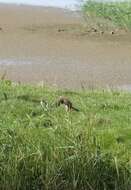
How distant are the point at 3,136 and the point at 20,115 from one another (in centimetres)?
130

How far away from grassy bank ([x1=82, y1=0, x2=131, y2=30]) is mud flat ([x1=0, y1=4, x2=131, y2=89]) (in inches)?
18.7

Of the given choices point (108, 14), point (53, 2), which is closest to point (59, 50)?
point (108, 14)

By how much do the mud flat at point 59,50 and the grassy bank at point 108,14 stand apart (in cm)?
47

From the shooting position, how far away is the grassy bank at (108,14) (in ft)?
72.4

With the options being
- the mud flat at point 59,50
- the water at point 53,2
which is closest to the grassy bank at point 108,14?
the mud flat at point 59,50

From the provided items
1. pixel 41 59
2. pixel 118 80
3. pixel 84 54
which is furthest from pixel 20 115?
pixel 84 54

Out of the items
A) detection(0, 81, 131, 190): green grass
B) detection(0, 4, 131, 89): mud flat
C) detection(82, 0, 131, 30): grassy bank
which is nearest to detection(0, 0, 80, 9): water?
detection(0, 4, 131, 89): mud flat

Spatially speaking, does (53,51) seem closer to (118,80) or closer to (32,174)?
(118,80)

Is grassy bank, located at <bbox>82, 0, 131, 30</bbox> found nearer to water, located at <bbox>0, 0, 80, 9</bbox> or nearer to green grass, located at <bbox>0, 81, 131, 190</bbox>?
water, located at <bbox>0, 0, 80, 9</bbox>

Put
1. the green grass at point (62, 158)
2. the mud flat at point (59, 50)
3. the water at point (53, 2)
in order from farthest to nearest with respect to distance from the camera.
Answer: the water at point (53, 2)
the mud flat at point (59, 50)
the green grass at point (62, 158)

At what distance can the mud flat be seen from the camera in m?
15.5

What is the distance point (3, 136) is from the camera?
257 inches

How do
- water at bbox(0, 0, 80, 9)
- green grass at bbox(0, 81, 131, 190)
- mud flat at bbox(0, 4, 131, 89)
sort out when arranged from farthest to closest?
water at bbox(0, 0, 80, 9), mud flat at bbox(0, 4, 131, 89), green grass at bbox(0, 81, 131, 190)

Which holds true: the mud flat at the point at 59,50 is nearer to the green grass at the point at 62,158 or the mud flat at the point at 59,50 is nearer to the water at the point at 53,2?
the water at the point at 53,2
